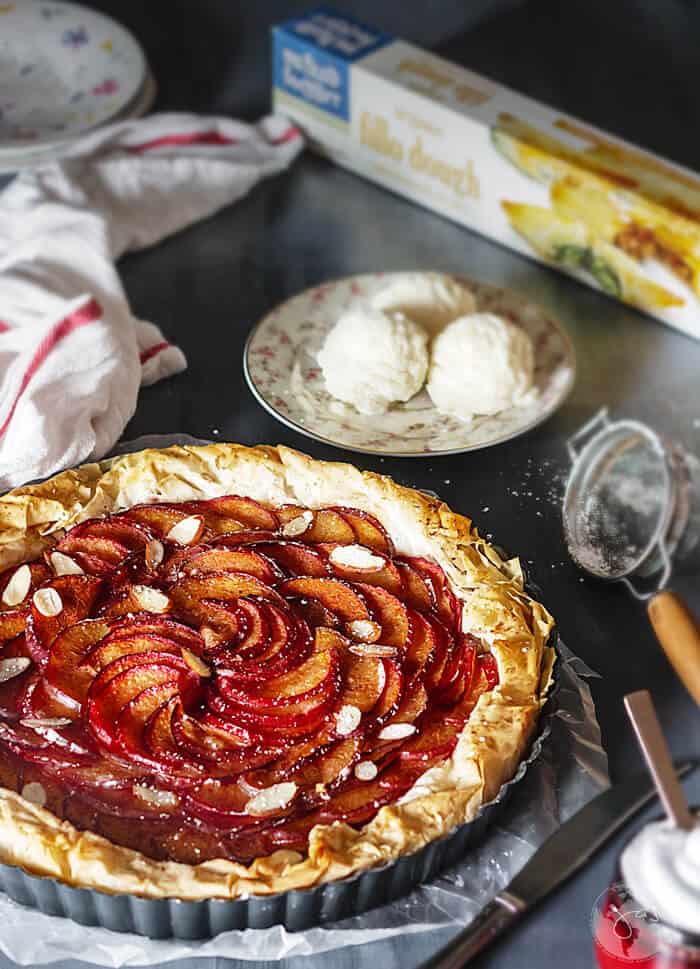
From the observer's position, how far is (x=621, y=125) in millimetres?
3012

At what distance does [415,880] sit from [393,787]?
4.4 inches

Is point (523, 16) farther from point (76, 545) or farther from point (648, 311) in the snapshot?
point (76, 545)

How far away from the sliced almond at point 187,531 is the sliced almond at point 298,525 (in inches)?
Answer: 5.1

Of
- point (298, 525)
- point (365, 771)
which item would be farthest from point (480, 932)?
point (298, 525)

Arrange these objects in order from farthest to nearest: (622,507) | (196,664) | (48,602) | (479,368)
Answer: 1. (479,368)
2. (622,507)
3. (48,602)
4. (196,664)

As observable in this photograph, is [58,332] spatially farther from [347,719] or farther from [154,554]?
[347,719]

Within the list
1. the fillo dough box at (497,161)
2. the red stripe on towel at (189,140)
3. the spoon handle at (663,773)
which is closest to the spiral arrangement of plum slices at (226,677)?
the spoon handle at (663,773)

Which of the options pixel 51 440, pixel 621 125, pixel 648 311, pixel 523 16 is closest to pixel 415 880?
pixel 51 440

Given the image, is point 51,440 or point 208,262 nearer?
point 51,440

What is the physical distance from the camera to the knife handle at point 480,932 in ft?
4.42

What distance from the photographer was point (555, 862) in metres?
1.41

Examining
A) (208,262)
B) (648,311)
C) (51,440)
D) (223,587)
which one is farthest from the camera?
(208,262)

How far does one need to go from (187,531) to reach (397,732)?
485 millimetres

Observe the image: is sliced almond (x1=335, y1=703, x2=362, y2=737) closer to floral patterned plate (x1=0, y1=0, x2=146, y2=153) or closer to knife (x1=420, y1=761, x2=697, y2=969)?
knife (x1=420, y1=761, x2=697, y2=969)
